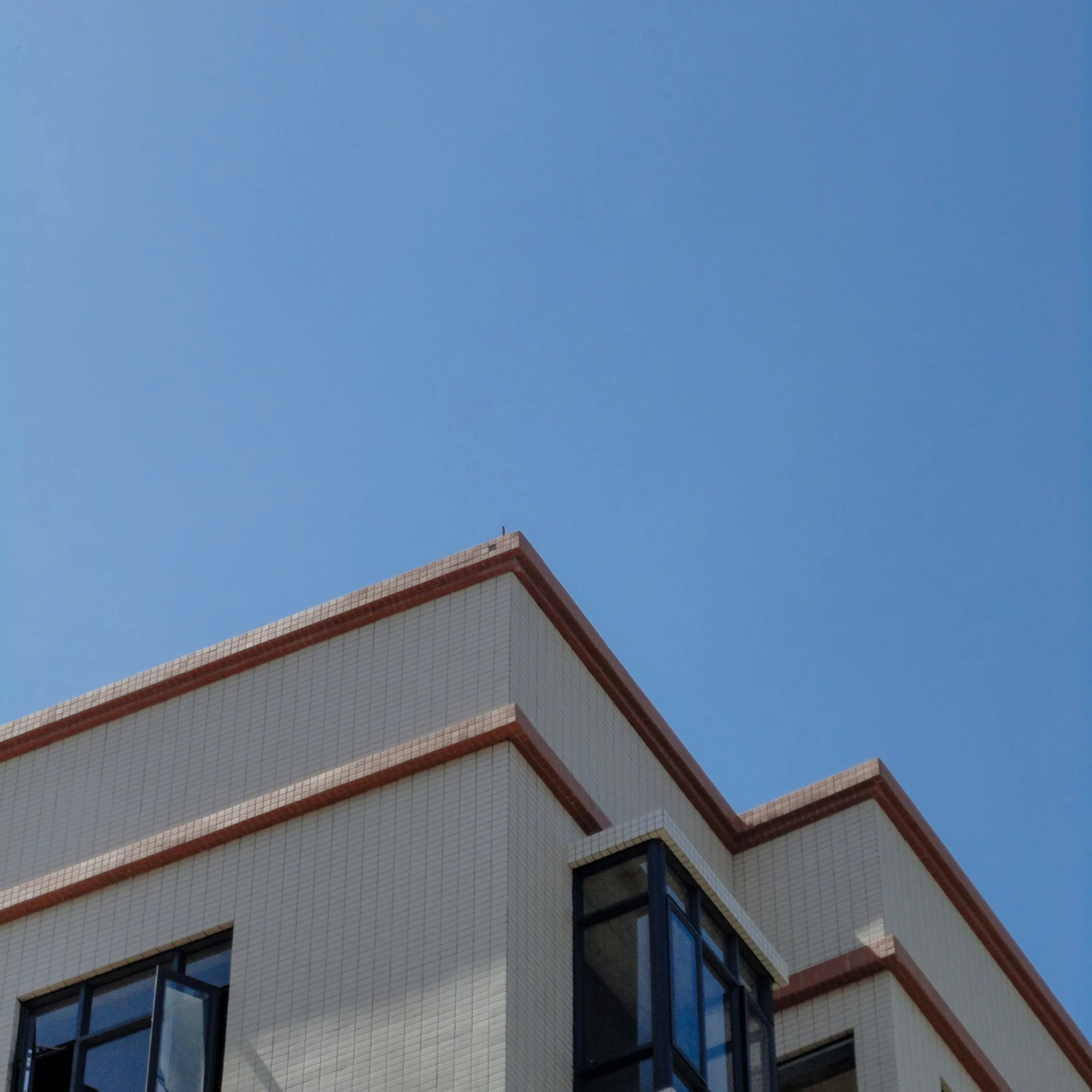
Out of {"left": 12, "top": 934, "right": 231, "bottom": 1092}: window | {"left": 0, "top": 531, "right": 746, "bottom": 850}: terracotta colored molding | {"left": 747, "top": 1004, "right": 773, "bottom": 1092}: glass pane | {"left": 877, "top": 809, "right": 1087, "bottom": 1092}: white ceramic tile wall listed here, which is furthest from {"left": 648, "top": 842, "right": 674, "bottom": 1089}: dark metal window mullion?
{"left": 877, "top": 809, "right": 1087, "bottom": 1092}: white ceramic tile wall

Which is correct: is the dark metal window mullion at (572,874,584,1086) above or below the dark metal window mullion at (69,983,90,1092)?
below

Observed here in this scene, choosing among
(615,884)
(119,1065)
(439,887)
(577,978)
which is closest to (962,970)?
(615,884)

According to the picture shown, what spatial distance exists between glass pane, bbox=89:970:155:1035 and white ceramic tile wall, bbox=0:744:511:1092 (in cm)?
20

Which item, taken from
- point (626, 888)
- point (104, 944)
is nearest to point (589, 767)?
point (626, 888)

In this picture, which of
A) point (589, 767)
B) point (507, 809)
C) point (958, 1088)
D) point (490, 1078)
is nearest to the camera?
point (490, 1078)

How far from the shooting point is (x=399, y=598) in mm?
19906

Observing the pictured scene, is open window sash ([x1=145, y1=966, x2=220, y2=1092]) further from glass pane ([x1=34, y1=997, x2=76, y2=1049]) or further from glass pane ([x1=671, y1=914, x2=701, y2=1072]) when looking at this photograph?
glass pane ([x1=671, y1=914, x2=701, y2=1072])

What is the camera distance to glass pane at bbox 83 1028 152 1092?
17.8 meters

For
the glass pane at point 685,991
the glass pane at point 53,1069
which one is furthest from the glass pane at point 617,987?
the glass pane at point 53,1069

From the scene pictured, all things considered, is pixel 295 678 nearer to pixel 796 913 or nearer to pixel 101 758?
pixel 101 758

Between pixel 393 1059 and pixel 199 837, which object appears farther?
pixel 199 837

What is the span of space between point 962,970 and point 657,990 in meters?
5.85

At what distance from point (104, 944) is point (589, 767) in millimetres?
4371

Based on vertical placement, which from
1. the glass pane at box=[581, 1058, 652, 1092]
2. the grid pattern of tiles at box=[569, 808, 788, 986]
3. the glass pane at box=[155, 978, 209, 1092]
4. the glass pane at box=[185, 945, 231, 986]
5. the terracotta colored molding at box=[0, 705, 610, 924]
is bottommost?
the glass pane at box=[581, 1058, 652, 1092]
